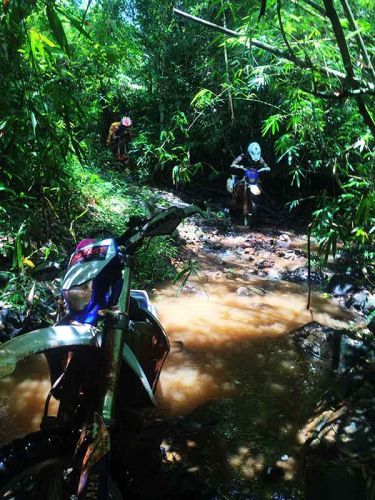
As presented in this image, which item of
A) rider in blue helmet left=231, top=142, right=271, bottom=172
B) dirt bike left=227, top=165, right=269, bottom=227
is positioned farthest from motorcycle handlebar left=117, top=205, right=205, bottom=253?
rider in blue helmet left=231, top=142, right=271, bottom=172

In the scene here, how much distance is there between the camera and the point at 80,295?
211 centimetres

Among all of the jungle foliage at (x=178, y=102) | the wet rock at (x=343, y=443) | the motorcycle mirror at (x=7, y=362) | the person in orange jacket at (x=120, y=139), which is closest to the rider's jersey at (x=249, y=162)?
the jungle foliage at (x=178, y=102)

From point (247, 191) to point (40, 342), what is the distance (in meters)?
7.95

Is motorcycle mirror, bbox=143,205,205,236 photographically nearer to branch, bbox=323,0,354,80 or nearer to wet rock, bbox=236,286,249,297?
branch, bbox=323,0,354,80

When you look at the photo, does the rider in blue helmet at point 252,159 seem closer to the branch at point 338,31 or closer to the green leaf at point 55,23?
the branch at point 338,31

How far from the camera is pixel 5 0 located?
1618 millimetres

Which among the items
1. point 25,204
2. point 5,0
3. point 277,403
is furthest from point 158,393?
point 5,0

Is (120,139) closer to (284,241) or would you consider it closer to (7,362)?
(284,241)

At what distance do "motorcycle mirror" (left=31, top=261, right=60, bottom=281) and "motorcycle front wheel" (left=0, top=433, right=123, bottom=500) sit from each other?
1.11 meters

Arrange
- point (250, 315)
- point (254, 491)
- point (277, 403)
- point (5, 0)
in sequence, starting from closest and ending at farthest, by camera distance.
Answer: point (5, 0), point (254, 491), point (277, 403), point (250, 315)

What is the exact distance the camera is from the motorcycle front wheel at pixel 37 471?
1557mm

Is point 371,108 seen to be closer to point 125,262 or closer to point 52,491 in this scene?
point 125,262

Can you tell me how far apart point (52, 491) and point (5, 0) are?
6.48 feet

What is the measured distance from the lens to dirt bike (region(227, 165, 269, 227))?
9.19 meters
